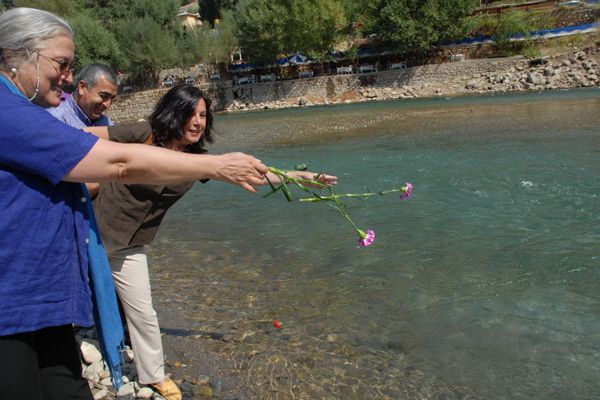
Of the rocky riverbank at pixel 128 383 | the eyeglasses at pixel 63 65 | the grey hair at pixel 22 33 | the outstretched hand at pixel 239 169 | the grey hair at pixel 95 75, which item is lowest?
the rocky riverbank at pixel 128 383

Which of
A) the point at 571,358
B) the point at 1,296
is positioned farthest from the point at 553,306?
the point at 1,296

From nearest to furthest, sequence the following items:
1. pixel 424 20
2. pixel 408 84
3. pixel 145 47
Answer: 1. pixel 424 20
2. pixel 408 84
3. pixel 145 47

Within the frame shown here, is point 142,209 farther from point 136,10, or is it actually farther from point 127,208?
point 136,10

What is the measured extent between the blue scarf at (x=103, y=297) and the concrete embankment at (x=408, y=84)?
37.5m

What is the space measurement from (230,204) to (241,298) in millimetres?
5015

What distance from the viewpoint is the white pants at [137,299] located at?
10.8ft

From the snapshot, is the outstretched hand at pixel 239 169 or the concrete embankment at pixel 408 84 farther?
the concrete embankment at pixel 408 84

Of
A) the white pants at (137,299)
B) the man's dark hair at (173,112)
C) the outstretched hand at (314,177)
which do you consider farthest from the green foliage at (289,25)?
the white pants at (137,299)

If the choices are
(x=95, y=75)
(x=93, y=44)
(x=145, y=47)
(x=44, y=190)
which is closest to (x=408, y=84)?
(x=145, y=47)

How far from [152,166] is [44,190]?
392 mm

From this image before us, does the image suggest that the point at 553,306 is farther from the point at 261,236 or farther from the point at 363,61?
the point at 363,61

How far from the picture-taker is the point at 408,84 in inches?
1769

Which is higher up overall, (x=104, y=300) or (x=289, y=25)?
(x=289, y=25)

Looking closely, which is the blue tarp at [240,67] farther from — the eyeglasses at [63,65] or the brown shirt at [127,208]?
the eyeglasses at [63,65]
